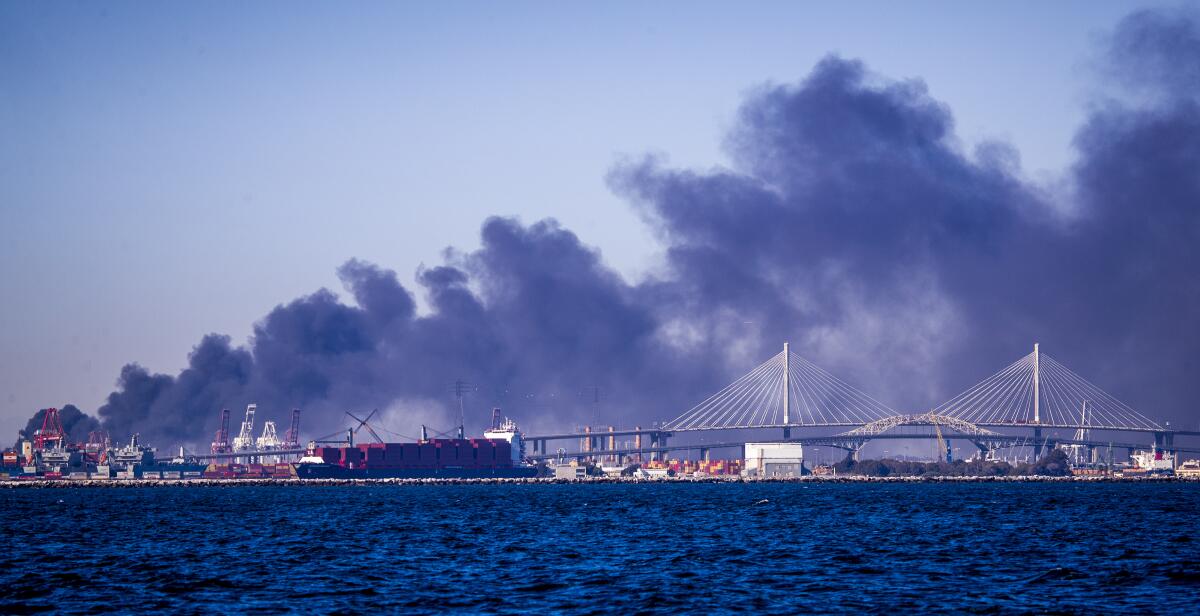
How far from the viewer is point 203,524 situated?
7594 centimetres

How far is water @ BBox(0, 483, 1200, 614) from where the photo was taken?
118 feet

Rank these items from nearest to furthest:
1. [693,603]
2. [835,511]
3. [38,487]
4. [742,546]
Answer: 1. [693,603]
2. [742,546]
3. [835,511]
4. [38,487]

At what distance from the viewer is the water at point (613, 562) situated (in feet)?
118

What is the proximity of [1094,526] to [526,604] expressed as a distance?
41.5 meters

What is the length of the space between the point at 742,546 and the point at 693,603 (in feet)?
63.5

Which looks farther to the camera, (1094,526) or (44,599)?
(1094,526)

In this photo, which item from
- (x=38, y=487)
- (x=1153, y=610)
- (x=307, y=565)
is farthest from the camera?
(x=38, y=487)

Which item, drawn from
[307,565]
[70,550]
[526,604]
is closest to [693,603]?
[526,604]

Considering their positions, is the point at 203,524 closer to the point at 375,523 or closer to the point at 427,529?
the point at 375,523

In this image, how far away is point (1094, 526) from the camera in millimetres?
66625

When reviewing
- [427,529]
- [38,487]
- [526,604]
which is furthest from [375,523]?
[38,487]

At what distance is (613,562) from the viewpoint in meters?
47.4

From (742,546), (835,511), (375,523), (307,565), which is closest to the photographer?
(307,565)

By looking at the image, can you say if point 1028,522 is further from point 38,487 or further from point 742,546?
point 38,487
